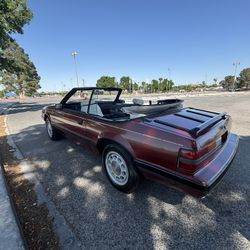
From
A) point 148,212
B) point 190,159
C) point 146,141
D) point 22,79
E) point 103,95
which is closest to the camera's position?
point 190,159

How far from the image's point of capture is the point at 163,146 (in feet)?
6.56

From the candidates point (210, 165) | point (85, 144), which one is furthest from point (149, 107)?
point (85, 144)

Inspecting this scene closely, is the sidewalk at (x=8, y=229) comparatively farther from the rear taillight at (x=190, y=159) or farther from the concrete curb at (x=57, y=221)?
the rear taillight at (x=190, y=159)

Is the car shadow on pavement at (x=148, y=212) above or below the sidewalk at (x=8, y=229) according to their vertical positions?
below

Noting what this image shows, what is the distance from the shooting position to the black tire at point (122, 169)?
7.98ft

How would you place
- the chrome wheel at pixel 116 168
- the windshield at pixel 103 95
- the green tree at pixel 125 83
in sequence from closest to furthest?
the chrome wheel at pixel 116 168 < the windshield at pixel 103 95 < the green tree at pixel 125 83

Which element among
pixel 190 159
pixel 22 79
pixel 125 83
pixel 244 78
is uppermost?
pixel 22 79

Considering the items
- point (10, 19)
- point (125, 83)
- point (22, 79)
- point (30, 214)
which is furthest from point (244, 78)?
point (30, 214)

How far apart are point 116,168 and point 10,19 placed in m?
14.2

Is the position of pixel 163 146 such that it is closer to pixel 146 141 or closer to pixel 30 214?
pixel 146 141

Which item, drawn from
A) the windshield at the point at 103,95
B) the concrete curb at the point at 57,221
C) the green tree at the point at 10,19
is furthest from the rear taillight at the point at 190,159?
the green tree at the point at 10,19

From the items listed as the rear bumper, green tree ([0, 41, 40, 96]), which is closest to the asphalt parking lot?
the rear bumper

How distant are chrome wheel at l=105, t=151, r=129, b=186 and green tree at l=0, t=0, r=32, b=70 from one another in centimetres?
1300

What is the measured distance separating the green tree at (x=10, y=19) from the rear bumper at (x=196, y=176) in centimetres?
1377
